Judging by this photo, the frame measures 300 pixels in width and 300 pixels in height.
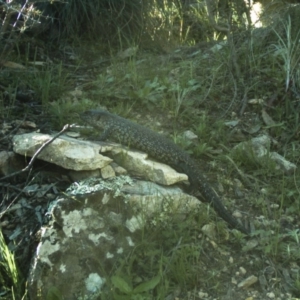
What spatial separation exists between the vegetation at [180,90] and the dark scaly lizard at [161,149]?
0.28m

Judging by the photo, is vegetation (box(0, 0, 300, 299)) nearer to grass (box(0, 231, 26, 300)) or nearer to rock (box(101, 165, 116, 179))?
grass (box(0, 231, 26, 300))

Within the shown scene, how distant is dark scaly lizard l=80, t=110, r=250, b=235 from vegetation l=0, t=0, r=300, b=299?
11.2 inches

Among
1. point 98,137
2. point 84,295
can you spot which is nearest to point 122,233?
point 84,295

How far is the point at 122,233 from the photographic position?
4320 millimetres

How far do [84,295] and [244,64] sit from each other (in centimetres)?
354

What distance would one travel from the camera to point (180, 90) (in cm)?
633

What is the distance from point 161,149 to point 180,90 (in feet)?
4.37

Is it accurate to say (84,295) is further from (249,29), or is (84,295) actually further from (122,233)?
(249,29)

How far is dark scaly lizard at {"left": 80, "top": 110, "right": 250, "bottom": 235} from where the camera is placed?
5020 mm

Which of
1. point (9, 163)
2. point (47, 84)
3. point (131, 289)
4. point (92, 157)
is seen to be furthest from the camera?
point (47, 84)

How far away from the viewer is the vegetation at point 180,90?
4340 mm

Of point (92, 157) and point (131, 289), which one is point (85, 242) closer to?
point (131, 289)

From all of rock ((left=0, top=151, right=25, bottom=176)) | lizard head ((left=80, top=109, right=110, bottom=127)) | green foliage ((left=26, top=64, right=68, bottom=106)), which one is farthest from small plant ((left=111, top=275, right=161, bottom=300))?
green foliage ((left=26, top=64, right=68, bottom=106))

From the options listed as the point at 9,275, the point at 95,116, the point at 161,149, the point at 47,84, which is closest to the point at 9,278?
the point at 9,275
